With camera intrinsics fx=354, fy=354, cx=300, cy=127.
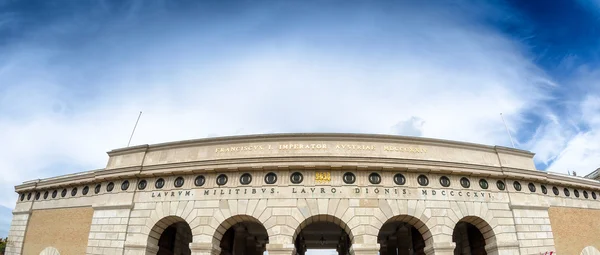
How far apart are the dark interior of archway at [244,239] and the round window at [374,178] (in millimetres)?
12300

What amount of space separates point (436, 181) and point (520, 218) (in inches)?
252

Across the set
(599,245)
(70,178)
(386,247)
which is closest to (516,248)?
(599,245)

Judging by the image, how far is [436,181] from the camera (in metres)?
25.0

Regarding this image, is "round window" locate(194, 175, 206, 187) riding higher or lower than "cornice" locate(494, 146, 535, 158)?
lower

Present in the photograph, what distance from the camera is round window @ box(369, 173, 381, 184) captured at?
2438cm

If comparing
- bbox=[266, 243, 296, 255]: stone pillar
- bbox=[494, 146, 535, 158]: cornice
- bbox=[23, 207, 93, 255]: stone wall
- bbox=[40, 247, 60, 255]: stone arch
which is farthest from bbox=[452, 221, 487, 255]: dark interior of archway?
bbox=[40, 247, 60, 255]: stone arch

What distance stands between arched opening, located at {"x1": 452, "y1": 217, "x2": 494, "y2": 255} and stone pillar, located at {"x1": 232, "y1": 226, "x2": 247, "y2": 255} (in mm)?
18592

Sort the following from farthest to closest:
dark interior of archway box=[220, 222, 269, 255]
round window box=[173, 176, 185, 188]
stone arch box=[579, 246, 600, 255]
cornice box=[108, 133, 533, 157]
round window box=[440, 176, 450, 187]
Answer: dark interior of archway box=[220, 222, 269, 255] < cornice box=[108, 133, 533, 157] < stone arch box=[579, 246, 600, 255] < round window box=[173, 176, 185, 188] < round window box=[440, 176, 450, 187]

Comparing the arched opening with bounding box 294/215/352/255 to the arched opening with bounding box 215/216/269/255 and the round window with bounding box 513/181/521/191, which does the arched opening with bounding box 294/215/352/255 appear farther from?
the round window with bounding box 513/181/521/191

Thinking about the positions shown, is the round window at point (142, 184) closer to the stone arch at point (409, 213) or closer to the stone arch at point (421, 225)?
the stone arch at point (409, 213)

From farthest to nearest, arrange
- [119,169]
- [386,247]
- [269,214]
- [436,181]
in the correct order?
1. [386,247]
2. [119,169]
3. [436,181]
4. [269,214]

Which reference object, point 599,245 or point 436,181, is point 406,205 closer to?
point 436,181

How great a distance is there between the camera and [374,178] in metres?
24.5

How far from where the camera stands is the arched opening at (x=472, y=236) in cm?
2467
